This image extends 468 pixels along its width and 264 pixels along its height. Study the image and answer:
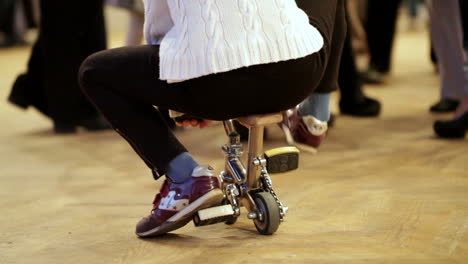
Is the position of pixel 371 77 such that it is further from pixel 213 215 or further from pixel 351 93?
pixel 213 215

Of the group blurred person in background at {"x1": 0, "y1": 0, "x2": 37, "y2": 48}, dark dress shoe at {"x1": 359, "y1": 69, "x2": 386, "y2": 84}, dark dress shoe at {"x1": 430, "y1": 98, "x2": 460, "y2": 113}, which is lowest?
blurred person in background at {"x1": 0, "y1": 0, "x2": 37, "y2": 48}

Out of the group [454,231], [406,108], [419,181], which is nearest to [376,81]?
[406,108]

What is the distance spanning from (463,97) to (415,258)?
134cm

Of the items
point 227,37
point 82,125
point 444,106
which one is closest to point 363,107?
point 444,106

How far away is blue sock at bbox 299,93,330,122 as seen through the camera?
1953 millimetres

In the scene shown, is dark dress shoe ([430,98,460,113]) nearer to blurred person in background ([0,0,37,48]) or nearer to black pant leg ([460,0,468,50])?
black pant leg ([460,0,468,50])

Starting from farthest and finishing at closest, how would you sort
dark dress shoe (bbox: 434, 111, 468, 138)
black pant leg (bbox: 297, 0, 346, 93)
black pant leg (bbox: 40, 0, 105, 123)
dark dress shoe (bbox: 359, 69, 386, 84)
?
1. dark dress shoe (bbox: 359, 69, 386, 84)
2. black pant leg (bbox: 40, 0, 105, 123)
3. dark dress shoe (bbox: 434, 111, 468, 138)
4. black pant leg (bbox: 297, 0, 346, 93)

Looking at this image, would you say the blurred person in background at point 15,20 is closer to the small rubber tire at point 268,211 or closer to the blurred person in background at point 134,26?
the blurred person in background at point 134,26

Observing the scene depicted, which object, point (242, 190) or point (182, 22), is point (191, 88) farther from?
point (242, 190)

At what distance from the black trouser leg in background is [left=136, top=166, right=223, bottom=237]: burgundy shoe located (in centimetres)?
259

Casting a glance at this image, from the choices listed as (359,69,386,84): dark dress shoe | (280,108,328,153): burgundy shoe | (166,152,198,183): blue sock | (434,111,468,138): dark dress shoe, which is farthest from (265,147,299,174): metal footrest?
(359,69,386,84): dark dress shoe

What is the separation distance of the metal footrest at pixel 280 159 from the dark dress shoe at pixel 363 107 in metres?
1.50

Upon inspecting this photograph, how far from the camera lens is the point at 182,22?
4.90 feet

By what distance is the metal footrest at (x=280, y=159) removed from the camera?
5.53ft
